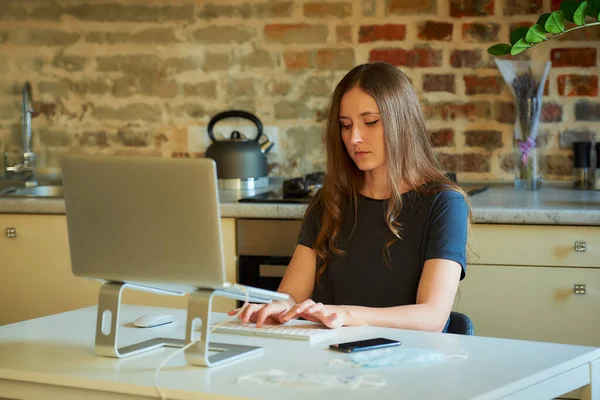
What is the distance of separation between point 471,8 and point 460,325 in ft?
5.57

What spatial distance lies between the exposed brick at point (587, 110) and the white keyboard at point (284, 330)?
1.91 meters

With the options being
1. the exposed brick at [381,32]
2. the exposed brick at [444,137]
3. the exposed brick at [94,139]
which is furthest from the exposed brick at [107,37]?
the exposed brick at [444,137]

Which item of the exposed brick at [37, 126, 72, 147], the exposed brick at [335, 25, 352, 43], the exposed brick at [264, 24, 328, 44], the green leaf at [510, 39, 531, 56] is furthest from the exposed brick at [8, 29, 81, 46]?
the green leaf at [510, 39, 531, 56]

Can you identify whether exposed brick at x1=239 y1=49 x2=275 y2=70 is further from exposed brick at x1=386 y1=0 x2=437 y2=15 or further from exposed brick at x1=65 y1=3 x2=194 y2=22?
exposed brick at x1=386 y1=0 x2=437 y2=15

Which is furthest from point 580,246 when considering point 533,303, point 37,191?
point 37,191

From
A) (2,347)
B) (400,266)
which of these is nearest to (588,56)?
(400,266)

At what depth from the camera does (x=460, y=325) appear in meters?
2.26

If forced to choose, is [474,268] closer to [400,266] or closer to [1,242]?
[400,266]

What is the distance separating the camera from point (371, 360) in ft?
5.55

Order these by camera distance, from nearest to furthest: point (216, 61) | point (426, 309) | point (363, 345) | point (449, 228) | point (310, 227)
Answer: point (363, 345) → point (426, 309) → point (449, 228) → point (310, 227) → point (216, 61)

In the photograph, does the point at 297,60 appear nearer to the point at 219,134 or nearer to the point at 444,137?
the point at 219,134

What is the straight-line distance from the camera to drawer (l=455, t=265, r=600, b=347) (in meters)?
2.89

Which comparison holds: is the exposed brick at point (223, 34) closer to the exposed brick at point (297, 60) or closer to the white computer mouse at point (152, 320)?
the exposed brick at point (297, 60)

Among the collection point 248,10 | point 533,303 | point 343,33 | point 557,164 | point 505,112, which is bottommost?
point 533,303
